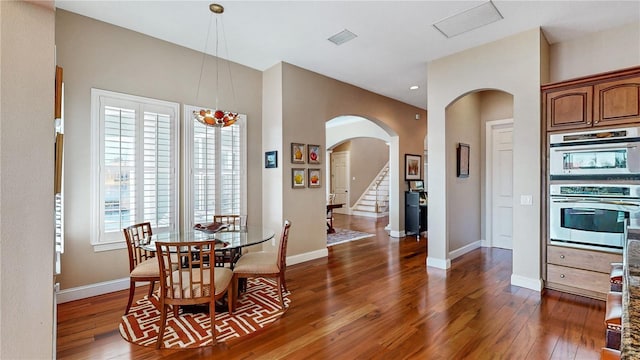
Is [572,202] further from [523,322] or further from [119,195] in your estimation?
[119,195]

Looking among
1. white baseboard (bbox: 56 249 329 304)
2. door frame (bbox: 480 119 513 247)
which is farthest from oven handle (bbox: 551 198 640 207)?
white baseboard (bbox: 56 249 329 304)

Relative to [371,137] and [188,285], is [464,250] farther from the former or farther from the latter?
[188,285]

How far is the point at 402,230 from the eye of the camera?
6.97m

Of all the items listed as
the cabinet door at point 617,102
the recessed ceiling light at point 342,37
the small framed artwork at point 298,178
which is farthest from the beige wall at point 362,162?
the cabinet door at point 617,102

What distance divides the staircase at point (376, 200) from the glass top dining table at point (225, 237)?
7.94 meters

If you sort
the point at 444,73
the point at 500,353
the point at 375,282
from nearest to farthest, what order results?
the point at 500,353 → the point at 375,282 → the point at 444,73

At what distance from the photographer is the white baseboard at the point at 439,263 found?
173 inches

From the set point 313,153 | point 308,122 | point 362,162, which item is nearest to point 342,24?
point 308,122

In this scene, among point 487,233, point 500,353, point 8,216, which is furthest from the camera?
point 487,233

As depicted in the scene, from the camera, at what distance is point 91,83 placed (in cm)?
342

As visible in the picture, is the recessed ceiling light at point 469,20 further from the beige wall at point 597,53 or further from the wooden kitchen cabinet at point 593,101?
the beige wall at point 597,53

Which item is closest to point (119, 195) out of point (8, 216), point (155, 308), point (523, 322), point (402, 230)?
point (155, 308)

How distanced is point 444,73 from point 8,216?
477 cm

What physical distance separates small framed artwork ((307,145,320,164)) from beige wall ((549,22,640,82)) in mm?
3419
